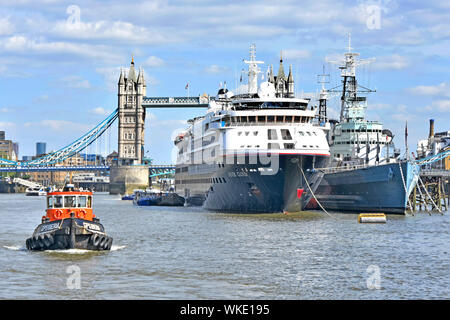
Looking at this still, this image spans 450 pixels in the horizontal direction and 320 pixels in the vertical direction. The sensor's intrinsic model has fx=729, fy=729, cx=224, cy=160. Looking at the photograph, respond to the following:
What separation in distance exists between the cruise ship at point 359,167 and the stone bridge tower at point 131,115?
103 meters

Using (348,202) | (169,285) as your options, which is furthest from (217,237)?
(348,202)

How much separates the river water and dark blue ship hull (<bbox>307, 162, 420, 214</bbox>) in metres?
16.2

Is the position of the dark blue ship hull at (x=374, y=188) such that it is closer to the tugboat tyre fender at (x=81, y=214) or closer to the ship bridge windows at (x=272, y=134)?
the ship bridge windows at (x=272, y=134)

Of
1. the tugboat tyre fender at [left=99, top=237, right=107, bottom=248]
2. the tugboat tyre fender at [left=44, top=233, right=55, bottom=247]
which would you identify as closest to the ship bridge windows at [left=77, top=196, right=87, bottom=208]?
the tugboat tyre fender at [left=99, top=237, right=107, bottom=248]

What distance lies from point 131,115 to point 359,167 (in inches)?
4963

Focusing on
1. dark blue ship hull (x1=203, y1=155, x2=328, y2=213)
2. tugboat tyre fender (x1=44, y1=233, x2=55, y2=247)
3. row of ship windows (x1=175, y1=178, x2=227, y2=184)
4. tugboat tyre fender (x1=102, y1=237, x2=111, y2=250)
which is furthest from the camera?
row of ship windows (x1=175, y1=178, x2=227, y2=184)

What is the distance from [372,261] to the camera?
31109mm

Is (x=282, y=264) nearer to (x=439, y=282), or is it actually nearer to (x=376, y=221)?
(x=439, y=282)

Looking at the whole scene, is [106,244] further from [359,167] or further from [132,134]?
[132,134]

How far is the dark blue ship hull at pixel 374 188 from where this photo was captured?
62.2 metres

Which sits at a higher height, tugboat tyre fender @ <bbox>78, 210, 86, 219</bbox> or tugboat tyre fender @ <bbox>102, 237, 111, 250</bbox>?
tugboat tyre fender @ <bbox>78, 210, 86, 219</bbox>

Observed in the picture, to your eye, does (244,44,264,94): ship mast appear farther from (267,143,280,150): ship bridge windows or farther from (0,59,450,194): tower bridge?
(0,59,450,194): tower bridge

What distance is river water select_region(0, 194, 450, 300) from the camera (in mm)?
24062
